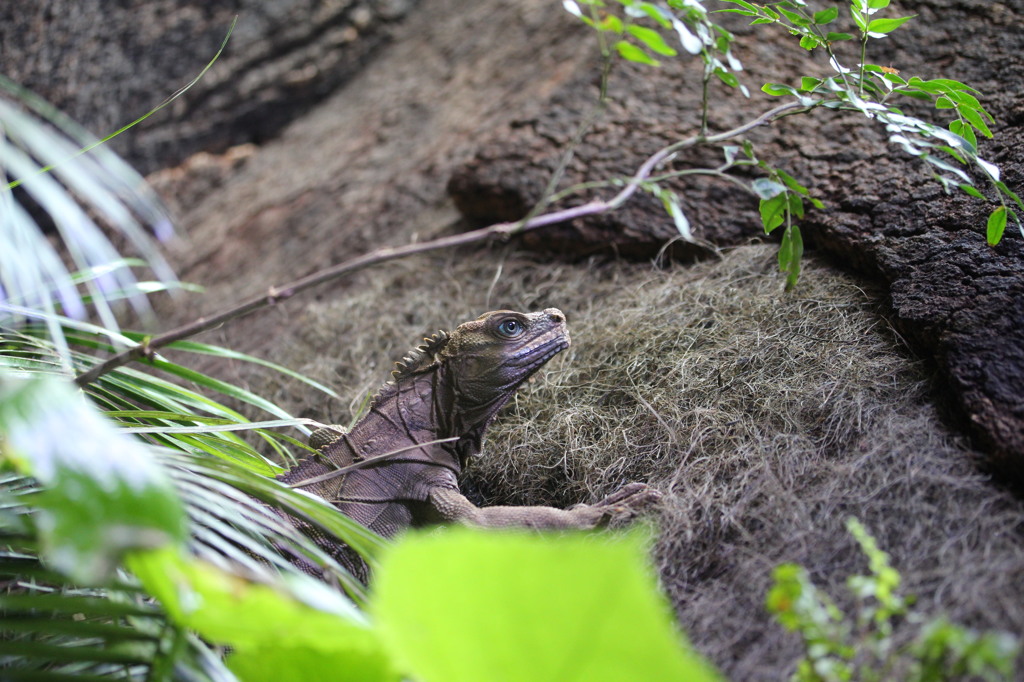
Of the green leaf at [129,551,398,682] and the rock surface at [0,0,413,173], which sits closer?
the green leaf at [129,551,398,682]

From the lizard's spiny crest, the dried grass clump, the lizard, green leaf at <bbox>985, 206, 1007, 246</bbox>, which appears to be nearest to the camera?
the dried grass clump

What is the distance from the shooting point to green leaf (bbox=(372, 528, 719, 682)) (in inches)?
48.3

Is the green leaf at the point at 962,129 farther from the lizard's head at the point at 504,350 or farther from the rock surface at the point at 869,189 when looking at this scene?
the lizard's head at the point at 504,350

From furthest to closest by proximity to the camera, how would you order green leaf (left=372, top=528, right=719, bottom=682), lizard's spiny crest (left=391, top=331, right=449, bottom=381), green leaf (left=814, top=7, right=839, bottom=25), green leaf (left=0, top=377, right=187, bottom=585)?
lizard's spiny crest (left=391, top=331, right=449, bottom=381) → green leaf (left=814, top=7, right=839, bottom=25) → green leaf (left=372, top=528, right=719, bottom=682) → green leaf (left=0, top=377, right=187, bottom=585)

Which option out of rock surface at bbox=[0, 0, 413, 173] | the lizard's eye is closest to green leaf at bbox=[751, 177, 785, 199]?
the lizard's eye

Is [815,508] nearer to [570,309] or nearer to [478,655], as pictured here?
[478,655]

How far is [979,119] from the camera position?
2457 millimetres

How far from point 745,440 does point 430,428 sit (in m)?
1.23

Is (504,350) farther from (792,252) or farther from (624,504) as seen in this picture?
(792,252)

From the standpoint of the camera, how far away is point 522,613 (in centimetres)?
127

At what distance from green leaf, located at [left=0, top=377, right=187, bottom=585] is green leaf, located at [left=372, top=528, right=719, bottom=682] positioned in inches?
14.7

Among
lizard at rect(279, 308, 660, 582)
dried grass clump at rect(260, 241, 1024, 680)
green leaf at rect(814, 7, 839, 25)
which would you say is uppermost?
green leaf at rect(814, 7, 839, 25)

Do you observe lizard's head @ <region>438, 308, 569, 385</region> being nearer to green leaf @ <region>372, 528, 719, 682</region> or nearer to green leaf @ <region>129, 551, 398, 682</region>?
green leaf @ <region>129, 551, 398, 682</region>

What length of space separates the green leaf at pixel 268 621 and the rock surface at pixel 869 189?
1.92 meters
